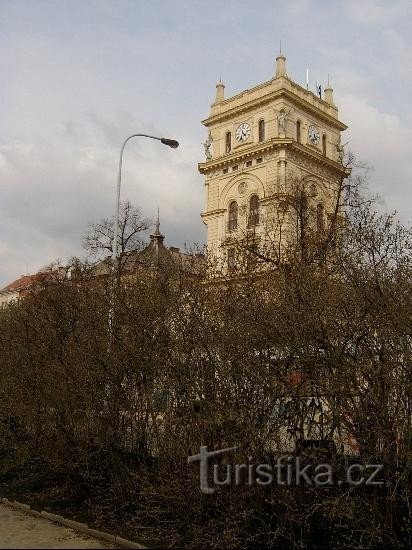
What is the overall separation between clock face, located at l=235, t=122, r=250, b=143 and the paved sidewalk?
126ft

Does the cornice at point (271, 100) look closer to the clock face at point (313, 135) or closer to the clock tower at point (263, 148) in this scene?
the clock tower at point (263, 148)

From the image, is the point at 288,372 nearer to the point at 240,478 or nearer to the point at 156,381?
the point at 240,478

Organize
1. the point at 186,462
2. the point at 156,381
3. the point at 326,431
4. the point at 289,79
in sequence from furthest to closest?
the point at 289,79, the point at 156,381, the point at 186,462, the point at 326,431

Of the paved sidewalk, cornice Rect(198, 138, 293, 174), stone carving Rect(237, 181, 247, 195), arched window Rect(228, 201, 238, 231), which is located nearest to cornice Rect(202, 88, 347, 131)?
cornice Rect(198, 138, 293, 174)

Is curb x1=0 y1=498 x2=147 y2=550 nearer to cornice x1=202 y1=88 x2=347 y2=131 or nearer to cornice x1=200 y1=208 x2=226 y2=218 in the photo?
cornice x1=200 y1=208 x2=226 y2=218

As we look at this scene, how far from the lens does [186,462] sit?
10.1 meters

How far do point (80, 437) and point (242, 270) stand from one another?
4.91 meters

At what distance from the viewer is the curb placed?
32.7ft

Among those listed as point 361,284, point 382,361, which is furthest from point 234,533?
point 361,284

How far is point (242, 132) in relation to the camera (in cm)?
4744

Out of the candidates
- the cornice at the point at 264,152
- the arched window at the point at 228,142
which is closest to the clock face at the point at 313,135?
the cornice at the point at 264,152

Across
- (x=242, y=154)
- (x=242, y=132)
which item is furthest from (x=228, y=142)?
(x=242, y=154)

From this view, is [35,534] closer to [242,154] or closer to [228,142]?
[242,154]

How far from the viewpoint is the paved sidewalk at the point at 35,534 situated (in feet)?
32.2
